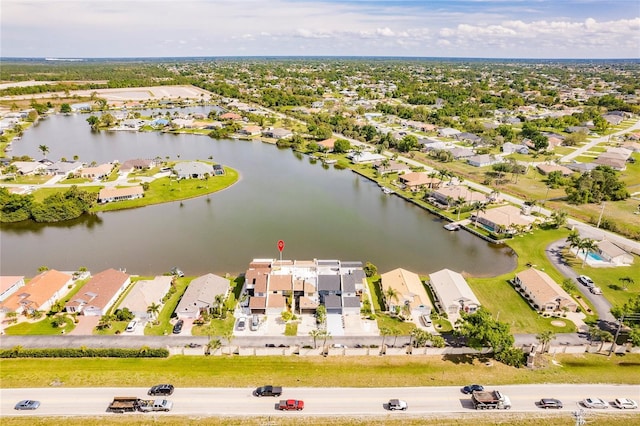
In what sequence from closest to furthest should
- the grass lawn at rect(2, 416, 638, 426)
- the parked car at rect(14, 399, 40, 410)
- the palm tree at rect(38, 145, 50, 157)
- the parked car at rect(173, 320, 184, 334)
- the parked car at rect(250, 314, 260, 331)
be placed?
the grass lawn at rect(2, 416, 638, 426), the parked car at rect(14, 399, 40, 410), the parked car at rect(173, 320, 184, 334), the parked car at rect(250, 314, 260, 331), the palm tree at rect(38, 145, 50, 157)

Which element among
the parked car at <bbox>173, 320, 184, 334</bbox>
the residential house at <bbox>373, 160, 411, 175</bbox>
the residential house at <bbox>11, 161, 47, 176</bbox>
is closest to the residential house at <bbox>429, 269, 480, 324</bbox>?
the parked car at <bbox>173, 320, 184, 334</bbox>

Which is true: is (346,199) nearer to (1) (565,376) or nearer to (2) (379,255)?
(2) (379,255)

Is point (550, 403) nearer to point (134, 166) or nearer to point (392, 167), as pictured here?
point (392, 167)

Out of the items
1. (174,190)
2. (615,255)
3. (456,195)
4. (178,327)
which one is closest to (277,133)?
(174,190)

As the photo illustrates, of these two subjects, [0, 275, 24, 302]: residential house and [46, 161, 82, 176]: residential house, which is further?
[46, 161, 82, 176]: residential house

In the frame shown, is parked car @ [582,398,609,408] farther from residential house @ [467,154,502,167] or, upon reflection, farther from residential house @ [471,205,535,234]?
residential house @ [467,154,502,167]

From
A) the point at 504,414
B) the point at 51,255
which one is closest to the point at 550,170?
the point at 504,414
